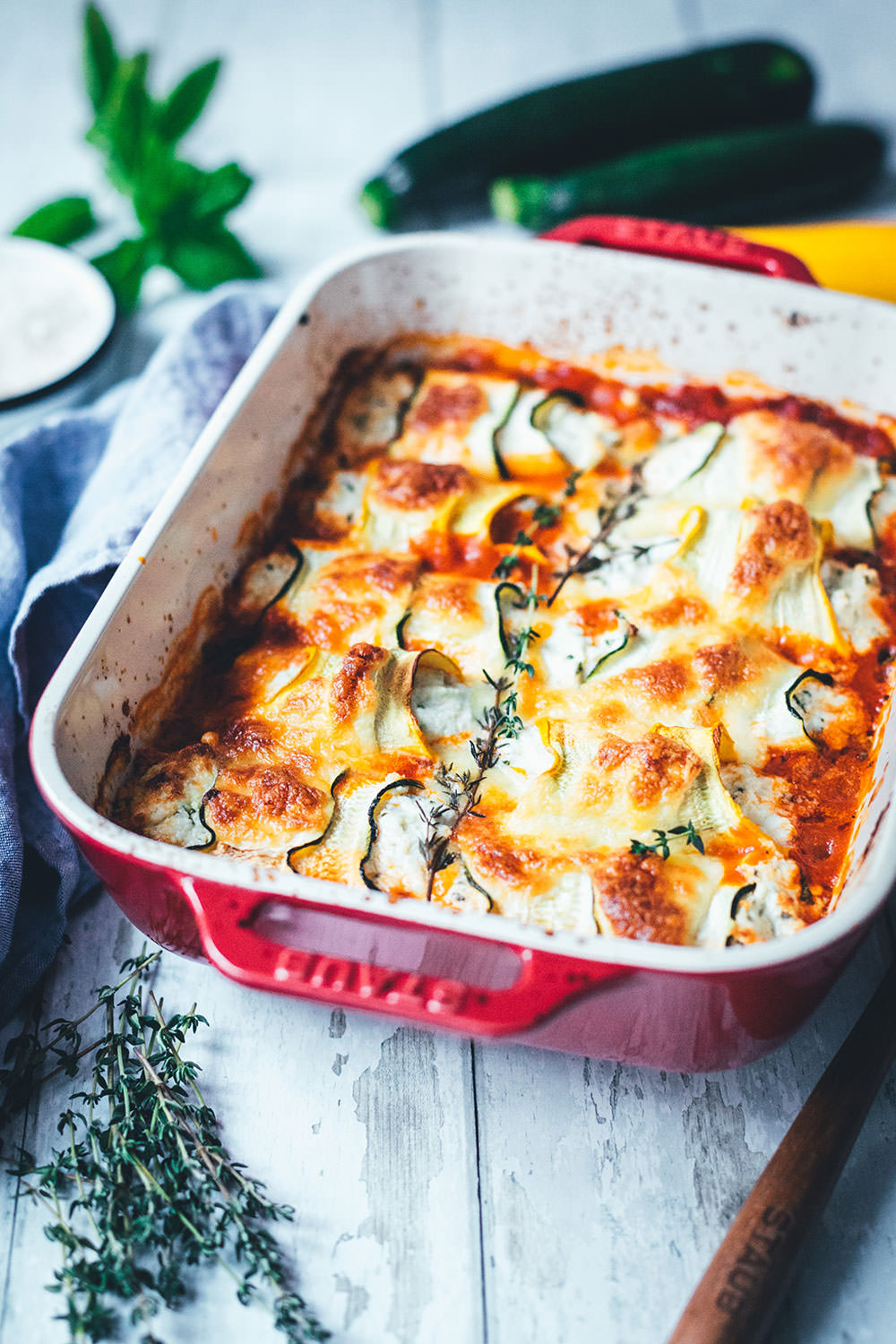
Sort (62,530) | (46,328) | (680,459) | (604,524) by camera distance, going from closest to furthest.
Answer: (604,524)
(680,459)
(62,530)
(46,328)

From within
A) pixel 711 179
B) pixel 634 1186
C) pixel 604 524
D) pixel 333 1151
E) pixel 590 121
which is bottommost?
pixel 634 1186

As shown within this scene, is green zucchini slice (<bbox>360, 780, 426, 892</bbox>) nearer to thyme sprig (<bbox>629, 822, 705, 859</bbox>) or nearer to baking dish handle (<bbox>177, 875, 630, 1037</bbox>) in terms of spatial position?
baking dish handle (<bbox>177, 875, 630, 1037</bbox>)

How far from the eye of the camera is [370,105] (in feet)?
11.9

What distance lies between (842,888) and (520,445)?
3.52 feet

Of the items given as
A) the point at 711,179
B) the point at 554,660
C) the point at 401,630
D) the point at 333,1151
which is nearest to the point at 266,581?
the point at 401,630

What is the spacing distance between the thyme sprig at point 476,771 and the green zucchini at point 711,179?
1505mm

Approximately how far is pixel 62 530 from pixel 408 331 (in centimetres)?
85

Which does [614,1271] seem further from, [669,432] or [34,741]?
[669,432]

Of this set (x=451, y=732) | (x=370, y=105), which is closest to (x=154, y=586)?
(x=451, y=732)

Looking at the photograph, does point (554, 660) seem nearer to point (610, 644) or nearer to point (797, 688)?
point (610, 644)

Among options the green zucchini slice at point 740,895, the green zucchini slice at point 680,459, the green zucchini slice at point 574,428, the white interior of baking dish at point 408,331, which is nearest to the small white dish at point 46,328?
the white interior of baking dish at point 408,331

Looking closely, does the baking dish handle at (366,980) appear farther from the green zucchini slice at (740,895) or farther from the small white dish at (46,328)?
the small white dish at (46,328)

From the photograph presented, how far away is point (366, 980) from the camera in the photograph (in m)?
1.44

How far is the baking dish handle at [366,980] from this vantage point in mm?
1391
